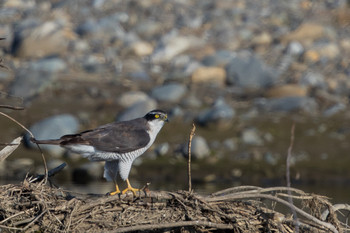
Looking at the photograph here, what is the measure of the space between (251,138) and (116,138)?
6.18 metres

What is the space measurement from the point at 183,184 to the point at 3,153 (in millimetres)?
5809

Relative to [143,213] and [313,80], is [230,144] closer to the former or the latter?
[313,80]

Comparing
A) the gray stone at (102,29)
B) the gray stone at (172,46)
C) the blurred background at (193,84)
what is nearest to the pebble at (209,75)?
the blurred background at (193,84)

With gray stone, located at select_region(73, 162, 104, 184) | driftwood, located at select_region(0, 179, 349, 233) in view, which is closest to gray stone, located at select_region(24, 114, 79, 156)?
gray stone, located at select_region(73, 162, 104, 184)

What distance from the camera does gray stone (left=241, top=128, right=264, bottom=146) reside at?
42.6ft

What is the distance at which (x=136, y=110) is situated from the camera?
13.2 meters

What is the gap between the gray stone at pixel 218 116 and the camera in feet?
43.7

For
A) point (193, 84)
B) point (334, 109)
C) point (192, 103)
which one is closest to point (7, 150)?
point (192, 103)

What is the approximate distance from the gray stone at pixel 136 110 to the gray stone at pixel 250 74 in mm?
2463

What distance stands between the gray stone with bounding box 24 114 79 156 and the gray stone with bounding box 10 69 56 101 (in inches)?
61.0

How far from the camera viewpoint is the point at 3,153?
5996mm

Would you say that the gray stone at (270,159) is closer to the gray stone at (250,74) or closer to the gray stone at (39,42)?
the gray stone at (250,74)

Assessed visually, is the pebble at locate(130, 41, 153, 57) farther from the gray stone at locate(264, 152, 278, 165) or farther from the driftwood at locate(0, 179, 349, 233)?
the driftwood at locate(0, 179, 349, 233)

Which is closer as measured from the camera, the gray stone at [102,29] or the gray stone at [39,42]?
the gray stone at [39,42]
